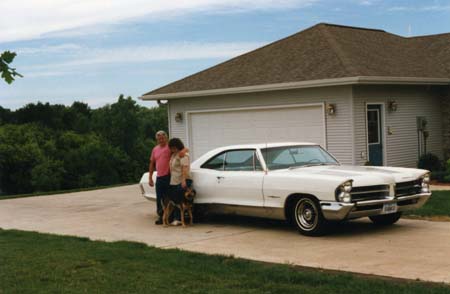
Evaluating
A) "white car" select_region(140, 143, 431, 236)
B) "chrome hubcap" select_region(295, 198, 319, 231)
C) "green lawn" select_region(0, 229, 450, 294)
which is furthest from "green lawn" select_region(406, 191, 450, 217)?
"green lawn" select_region(0, 229, 450, 294)

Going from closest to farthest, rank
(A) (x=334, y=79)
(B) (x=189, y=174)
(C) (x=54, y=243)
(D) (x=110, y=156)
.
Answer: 1. (C) (x=54, y=243)
2. (B) (x=189, y=174)
3. (A) (x=334, y=79)
4. (D) (x=110, y=156)

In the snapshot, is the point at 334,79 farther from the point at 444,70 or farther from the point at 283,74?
the point at 444,70

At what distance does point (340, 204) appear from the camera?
9.80 metres

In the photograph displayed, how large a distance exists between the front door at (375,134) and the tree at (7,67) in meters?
14.7

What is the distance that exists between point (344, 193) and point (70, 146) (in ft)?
163

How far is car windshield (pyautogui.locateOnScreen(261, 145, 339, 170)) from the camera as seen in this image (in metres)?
11.2

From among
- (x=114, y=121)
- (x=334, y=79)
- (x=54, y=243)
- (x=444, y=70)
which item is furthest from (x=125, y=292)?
(x=114, y=121)

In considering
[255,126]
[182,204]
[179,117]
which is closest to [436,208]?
[182,204]

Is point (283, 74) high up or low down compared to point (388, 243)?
up

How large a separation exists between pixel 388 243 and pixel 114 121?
199ft

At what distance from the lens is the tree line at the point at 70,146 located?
163 ft

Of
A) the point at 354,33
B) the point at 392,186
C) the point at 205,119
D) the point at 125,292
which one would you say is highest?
the point at 354,33

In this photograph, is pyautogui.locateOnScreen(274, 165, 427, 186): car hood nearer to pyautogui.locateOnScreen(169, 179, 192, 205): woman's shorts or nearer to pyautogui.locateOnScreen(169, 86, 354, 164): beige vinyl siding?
pyautogui.locateOnScreen(169, 179, 192, 205): woman's shorts

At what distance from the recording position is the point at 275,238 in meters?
10.4
